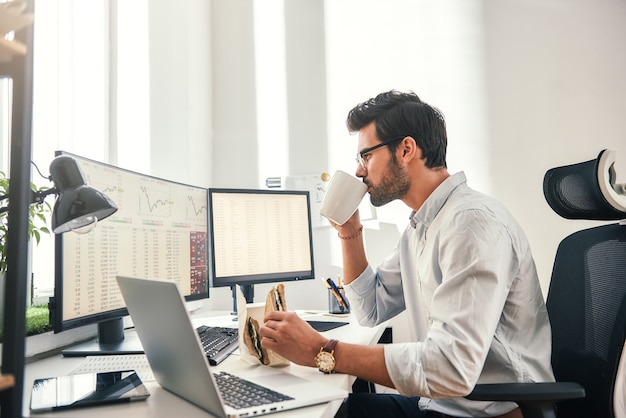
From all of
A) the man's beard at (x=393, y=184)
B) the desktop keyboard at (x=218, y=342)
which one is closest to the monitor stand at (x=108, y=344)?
the desktop keyboard at (x=218, y=342)

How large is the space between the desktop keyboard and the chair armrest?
522 millimetres

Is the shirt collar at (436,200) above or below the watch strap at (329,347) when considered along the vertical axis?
above

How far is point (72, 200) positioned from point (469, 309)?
76cm

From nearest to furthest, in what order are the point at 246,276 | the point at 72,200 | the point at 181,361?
the point at 181,361 → the point at 72,200 → the point at 246,276

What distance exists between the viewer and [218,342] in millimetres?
1221

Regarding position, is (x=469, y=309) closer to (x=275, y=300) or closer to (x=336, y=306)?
(x=275, y=300)

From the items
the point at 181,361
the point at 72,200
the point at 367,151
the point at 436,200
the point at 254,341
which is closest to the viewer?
the point at 181,361

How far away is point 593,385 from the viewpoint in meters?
1.02

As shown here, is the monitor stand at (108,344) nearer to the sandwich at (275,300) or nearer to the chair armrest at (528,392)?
the sandwich at (275,300)

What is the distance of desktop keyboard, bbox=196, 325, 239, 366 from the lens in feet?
3.56

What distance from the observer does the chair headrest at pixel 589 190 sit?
3.26 ft

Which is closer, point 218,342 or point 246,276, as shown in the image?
point 218,342

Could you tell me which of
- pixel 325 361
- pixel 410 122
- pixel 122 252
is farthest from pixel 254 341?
pixel 410 122

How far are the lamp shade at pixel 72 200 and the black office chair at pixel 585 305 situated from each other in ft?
2.54
